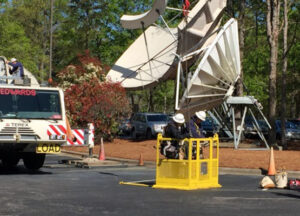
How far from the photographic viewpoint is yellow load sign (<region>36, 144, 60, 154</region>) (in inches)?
721

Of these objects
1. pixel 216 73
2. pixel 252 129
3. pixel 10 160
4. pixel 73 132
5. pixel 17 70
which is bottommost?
pixel 10 160

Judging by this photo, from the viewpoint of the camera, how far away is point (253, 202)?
40.3 feet

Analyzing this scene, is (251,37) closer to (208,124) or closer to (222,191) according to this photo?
(208,124)

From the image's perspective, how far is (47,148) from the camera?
18.4 metres

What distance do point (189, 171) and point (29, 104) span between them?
570 centimetres

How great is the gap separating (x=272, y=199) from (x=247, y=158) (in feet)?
35.8

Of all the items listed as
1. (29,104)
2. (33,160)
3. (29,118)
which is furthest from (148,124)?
(29,118)

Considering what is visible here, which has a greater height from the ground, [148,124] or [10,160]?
[148,124]

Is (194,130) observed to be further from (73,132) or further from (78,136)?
(73,132)

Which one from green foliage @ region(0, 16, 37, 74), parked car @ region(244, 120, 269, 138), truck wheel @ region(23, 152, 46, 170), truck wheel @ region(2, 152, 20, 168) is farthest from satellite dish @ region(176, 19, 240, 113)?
green foliage @ region(0, 16, 37, 74)

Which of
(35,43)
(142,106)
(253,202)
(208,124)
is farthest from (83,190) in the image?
(142,106)

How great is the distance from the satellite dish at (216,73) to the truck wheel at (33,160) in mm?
8715

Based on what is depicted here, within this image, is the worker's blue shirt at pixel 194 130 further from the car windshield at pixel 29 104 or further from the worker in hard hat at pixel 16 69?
the worker in hard hat at pixel 16 69

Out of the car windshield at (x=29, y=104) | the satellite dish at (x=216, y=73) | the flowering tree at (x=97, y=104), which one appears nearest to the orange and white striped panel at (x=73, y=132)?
the car windshield at (x=29, y=104)
